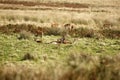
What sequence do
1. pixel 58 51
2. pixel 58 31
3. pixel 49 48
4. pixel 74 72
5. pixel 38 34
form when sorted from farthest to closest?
pixel 58 31, pixel 38 34, pixel 49 48, pixel 58 51, pixel 74 72

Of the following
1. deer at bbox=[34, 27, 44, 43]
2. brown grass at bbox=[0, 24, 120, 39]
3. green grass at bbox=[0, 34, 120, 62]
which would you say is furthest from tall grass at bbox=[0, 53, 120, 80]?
brown grass at bbox=[0, 24, 120, 39]

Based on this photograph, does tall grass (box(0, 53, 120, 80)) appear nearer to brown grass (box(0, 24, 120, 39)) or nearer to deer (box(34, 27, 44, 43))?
deer (box(34, 27, 44, 43))

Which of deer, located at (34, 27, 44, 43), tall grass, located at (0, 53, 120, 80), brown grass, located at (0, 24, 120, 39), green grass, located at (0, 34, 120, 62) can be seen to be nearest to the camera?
tall grass, located at (0, 53, 120, 80)

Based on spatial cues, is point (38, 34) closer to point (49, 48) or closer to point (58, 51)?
point (49, 48)

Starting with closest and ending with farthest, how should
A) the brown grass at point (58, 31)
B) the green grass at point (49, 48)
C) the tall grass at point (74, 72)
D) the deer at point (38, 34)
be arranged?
1. the tall grass at point (74, 72)
2. the green grass at point (49, 48)
3. the deer at point (38, 34)
4. the brown grass at point (58, 31)

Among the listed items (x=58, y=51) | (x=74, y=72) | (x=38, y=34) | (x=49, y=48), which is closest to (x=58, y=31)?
(x=38, y=34)

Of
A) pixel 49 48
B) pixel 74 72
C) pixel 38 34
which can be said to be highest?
pixel 74 72

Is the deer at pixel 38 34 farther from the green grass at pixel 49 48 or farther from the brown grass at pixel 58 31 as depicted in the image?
the green grass at pixel 49 48

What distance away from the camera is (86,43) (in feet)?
51.3

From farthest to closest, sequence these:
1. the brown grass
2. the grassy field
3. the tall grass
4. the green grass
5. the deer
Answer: the brown grass, the deer, the green grass, the grassy field, the tall grass

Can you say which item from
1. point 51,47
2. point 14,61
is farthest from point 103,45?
point 14,61

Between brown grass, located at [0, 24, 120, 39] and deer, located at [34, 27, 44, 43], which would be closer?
deer, located at [34, 27, 44, 43]

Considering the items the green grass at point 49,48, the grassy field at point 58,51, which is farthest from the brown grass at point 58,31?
the green grass at point 49,48

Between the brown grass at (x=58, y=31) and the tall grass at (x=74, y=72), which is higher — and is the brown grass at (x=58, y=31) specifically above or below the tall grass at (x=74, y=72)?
below
